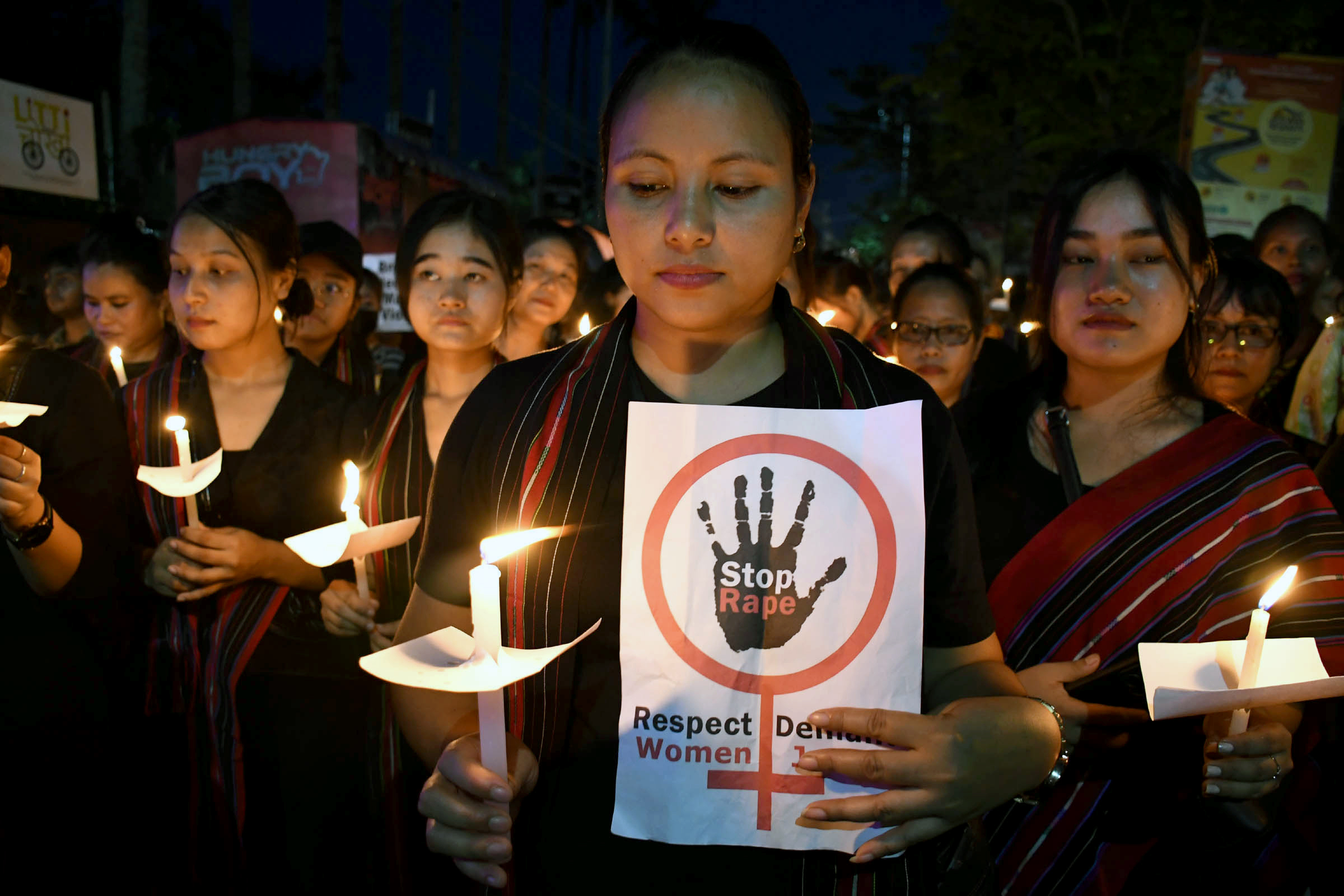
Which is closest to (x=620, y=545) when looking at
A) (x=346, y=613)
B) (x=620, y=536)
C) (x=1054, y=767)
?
(x=620, y=536)

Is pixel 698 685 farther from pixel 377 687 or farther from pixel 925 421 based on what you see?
pixel 377 687

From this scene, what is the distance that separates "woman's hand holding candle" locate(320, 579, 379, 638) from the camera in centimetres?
230

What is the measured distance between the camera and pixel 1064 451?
204 cm

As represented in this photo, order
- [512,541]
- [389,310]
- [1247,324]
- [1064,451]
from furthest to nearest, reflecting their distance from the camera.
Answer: [389,310] → [1247,324] → [1064,451] → [512,541]

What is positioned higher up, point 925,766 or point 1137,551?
point 1137,551

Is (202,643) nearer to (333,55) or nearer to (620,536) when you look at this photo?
(620,536)

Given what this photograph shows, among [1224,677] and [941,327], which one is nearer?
[1224,677]

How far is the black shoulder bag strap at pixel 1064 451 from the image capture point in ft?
6.55

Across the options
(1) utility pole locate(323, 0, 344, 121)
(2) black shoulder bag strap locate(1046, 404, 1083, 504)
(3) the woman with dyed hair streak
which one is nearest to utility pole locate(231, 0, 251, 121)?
(1) utility pole locate(323, 0, 344, 121)

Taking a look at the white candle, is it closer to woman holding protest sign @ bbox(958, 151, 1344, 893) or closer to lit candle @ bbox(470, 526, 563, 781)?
lit candle @ bbox(470, 526, 563, 781)

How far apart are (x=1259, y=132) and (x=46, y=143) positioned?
12.7 metres

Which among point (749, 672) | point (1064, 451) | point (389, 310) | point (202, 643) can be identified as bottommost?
point (202, 643)

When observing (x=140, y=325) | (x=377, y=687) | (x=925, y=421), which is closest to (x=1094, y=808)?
(x=925, y=421)

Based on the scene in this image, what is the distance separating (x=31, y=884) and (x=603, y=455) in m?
2.14
